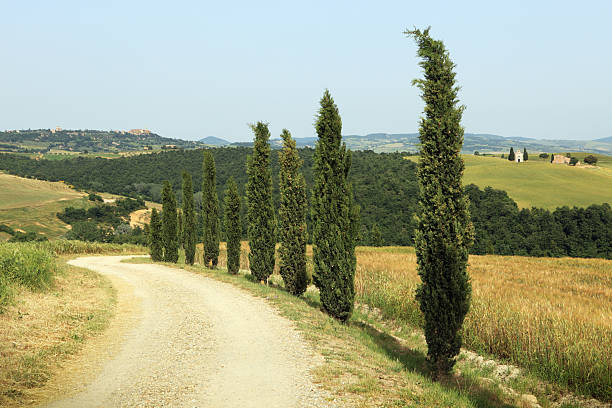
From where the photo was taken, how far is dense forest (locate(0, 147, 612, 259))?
5750cm

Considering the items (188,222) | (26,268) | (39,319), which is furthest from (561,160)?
(39,319)

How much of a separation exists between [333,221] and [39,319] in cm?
859

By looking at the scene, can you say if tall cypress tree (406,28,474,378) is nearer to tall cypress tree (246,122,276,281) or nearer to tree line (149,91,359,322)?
tree line (149,91,359,322)

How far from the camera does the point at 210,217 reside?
26188mm

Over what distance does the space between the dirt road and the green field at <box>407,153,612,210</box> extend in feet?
252

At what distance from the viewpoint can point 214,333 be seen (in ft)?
31.5

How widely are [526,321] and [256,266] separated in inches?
495

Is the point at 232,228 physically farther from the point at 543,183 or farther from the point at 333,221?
the point at 543,183

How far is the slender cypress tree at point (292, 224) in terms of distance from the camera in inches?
659

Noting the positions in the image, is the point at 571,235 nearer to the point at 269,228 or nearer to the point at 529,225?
the point at 529,225

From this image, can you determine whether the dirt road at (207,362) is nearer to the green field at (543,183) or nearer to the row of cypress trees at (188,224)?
the row of cypress trees at (188,224)

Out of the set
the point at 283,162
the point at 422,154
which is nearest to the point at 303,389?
the point at 422,154

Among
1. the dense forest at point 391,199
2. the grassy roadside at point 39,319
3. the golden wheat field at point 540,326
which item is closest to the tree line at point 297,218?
the golden wheat field at point 540,326

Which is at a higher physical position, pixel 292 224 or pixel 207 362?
pixel 292 224
